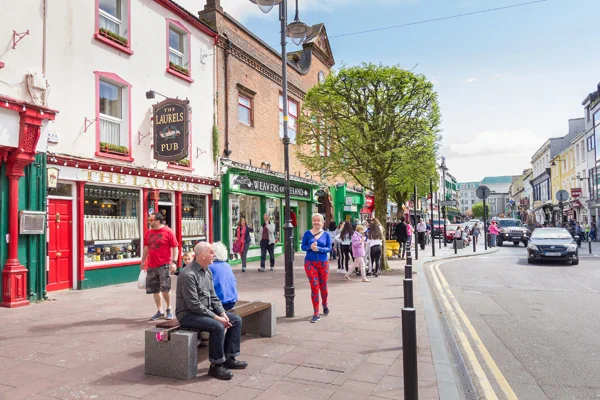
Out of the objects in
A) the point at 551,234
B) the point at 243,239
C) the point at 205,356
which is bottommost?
the point at 205,356

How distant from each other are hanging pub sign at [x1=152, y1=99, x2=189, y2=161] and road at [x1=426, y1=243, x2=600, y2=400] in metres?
7.99

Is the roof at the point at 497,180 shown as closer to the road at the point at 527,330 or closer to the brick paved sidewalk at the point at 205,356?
the road at the point at 527,330

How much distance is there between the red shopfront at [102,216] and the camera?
9.78m

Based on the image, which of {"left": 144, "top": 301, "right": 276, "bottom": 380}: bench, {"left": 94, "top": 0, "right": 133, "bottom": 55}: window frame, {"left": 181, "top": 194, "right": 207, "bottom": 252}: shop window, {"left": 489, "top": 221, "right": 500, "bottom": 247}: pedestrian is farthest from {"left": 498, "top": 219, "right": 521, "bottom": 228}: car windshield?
{"left": 144, "top": 301, "right": 276, "bottom": 380}: bench

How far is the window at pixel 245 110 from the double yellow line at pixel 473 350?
34.9ft

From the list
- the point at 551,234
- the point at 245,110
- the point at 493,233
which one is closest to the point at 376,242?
the point at 245,110

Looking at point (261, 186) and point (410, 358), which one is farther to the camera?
point (261, 186)

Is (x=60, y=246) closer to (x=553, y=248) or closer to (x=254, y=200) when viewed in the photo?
(x=254, y=200)

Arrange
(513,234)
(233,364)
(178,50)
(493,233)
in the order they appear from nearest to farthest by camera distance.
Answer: (233,364) → (178,50) → (493,233) → (513,234)

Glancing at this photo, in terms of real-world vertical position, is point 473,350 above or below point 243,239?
below

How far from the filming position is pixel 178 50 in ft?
46.0

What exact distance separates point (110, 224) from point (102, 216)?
306mm

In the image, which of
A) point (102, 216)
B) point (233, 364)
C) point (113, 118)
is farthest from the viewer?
point (113, 118)

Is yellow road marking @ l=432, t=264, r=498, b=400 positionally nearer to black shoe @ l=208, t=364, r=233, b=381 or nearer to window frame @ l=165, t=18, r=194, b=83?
black shoe @ l=208, t=364, r=233, b=381
